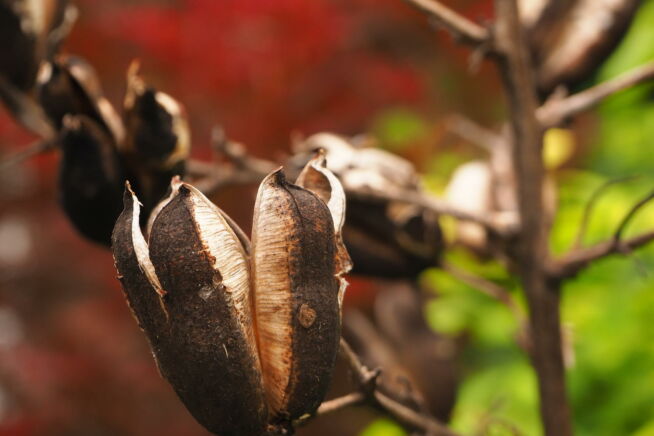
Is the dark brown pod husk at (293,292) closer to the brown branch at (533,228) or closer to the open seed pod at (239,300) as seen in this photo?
the open seed pod at (239,300)

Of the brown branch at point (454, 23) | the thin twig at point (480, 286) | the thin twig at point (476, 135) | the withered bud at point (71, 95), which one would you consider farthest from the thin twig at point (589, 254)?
the withered bud at point (71, 95)

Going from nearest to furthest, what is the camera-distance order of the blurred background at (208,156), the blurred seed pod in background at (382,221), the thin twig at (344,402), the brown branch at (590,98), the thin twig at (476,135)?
the thin twig at (344,402) < the brown branch at (590,98) < the blurred seed pod in background at (382,221) < the thin twig at (476,135) < the blurred background at (208,156)

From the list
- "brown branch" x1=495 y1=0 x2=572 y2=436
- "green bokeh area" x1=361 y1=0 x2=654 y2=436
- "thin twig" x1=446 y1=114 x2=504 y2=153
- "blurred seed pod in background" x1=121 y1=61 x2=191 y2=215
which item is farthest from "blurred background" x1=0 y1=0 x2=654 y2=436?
"blurred seed pod in background" x1=121 y1=61 x2=191 y2=215

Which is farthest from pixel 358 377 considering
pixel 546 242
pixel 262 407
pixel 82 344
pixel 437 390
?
pixel 82 344

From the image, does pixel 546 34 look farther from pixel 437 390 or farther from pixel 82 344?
pixel 82 344

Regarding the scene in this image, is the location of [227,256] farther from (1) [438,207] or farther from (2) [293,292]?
(1) [438,207]
